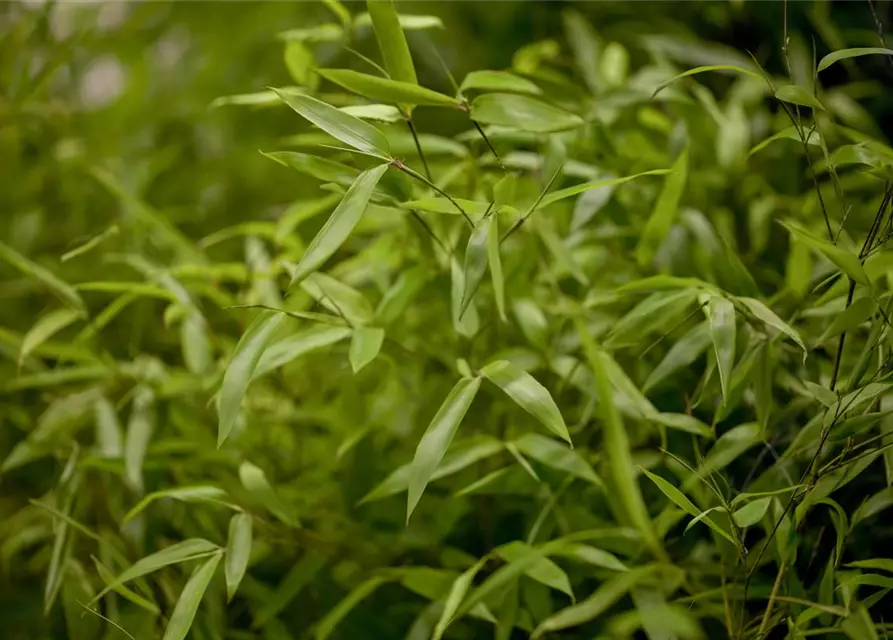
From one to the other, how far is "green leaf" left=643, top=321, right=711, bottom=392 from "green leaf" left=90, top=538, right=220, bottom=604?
1.01 feet

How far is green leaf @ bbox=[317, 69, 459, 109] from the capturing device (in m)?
0.44

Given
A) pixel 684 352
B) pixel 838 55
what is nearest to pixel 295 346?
pixel 684 352

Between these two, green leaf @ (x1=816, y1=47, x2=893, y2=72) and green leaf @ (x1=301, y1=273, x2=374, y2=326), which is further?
green leaf @ (x1=301, y1=273, x2=374, y2=326)

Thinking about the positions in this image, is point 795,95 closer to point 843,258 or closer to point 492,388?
point 843,258

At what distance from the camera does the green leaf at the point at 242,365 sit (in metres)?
0.46

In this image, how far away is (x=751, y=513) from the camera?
433 mm

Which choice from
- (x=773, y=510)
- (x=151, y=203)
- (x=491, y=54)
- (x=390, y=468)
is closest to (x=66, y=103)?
(x=151, y=203)

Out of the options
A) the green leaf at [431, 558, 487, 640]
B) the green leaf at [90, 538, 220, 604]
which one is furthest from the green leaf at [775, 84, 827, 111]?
the green leaf at [90, 538, 220, 604]

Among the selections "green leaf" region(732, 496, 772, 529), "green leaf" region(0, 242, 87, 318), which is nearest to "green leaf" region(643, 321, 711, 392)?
"green leaf" region(732, 496, 772, 529)

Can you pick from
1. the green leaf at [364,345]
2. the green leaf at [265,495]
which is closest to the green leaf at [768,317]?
the green leaf at [364,345]

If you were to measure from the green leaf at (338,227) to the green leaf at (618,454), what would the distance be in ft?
0.64

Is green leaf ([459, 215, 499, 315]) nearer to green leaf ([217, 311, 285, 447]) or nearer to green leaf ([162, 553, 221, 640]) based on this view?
green leaf ([217, 311, 285, 447])

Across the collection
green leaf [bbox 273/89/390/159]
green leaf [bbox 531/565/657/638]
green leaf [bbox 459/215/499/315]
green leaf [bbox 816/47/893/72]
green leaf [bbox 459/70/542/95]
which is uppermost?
green leaf [bbox 273/89/390/159]

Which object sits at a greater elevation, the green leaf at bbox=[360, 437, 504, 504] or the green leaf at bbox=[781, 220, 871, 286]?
the green leaf at bbox=[781, 220, 871, 286]
